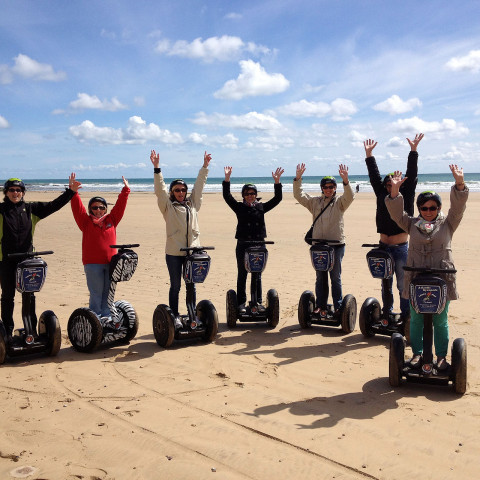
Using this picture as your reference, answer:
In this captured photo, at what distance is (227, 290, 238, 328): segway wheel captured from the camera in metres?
7.25

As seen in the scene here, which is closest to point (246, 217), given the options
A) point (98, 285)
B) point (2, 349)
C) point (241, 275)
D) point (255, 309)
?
point (241, 275)

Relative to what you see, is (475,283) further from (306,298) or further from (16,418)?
(16,418)

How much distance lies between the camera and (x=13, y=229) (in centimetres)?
570

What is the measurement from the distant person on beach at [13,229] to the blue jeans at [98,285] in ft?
2.31

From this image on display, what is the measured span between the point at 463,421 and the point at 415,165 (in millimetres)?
3016

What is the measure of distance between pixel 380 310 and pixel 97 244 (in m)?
3.75

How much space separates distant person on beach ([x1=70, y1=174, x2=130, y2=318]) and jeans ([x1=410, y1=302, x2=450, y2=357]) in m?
3.52

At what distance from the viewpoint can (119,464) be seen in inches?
143

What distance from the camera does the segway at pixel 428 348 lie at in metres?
4.58

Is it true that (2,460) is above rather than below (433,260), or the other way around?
below

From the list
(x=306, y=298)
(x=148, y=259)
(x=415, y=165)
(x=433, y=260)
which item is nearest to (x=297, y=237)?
(x=148, y=259)

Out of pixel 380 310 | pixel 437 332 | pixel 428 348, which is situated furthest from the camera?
pixel 380 310

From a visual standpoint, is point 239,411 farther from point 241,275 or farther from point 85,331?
point 241,275

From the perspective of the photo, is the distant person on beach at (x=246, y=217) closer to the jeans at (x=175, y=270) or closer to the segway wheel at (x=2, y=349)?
the jeans at (x=175, y=270)
